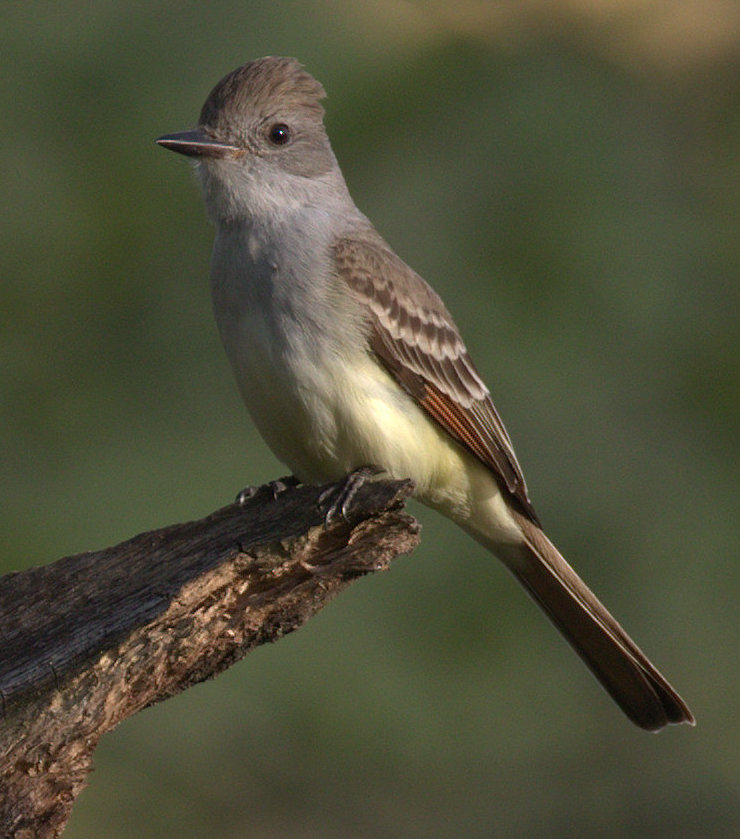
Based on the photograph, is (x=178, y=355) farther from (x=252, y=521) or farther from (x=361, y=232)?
(x=252, y=521)

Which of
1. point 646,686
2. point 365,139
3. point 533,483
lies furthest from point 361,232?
point 365,139

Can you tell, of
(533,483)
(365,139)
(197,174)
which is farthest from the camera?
(365,139)

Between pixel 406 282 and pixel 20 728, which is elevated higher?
pixel 406 282

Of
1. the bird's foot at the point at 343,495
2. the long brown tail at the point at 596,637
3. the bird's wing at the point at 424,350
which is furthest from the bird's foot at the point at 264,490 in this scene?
the long brown tail at the point at 596,637

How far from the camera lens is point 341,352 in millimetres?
5375

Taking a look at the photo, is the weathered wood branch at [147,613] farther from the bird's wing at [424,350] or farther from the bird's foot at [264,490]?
the bird's wing at [424,350]

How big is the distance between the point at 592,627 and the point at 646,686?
32cm

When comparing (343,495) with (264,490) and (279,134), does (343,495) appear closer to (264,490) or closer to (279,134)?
(264,490)

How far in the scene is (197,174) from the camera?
5996 millimetres

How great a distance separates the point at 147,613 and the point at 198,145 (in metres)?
2.09

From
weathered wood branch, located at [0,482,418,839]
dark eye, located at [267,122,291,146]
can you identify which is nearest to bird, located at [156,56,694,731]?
dark eye, located at [267,122,291,146]

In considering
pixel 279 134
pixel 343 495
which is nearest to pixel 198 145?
pixel 279 134

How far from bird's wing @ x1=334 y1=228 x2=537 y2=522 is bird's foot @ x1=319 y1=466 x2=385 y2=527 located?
1.65 feet

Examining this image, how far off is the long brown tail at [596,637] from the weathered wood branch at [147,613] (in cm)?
145
